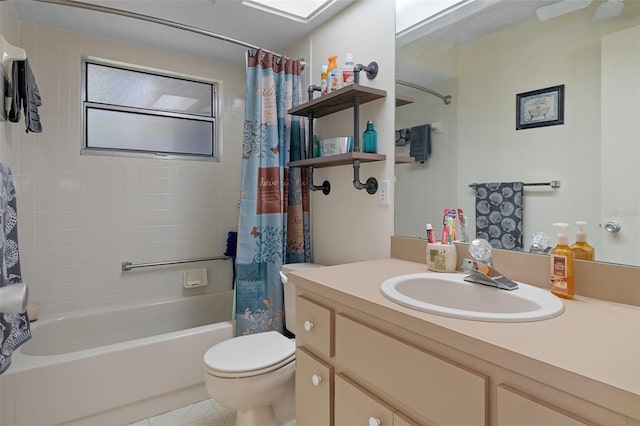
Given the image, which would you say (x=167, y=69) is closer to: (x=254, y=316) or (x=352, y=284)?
(x=254, y=316)

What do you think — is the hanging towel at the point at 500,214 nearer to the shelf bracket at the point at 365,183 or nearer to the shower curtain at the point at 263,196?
the shelf bracket at the point at 365,183

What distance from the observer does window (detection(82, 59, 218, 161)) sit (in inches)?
90.7

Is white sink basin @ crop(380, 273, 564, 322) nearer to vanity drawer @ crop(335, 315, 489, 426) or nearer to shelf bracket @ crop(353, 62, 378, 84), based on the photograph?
vanity drawer @ crop(335, 315, 489, 426)

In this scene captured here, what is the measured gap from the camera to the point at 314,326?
3.83ft

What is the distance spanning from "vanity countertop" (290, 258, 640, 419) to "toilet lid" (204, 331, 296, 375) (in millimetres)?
687

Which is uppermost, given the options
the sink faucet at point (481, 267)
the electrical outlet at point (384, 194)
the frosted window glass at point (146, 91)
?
the frosted window glass at point (146, 91)

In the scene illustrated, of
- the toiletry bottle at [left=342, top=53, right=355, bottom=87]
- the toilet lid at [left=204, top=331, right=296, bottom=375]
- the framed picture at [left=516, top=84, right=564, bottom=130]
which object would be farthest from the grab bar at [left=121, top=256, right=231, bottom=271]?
the framed picture at [left=516, top=84, right=564, bottom=130]

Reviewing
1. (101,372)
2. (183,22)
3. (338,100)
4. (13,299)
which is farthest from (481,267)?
(183,22)

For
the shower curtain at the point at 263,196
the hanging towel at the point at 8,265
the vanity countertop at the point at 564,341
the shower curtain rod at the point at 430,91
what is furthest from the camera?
the shower curtain at the point at 263,196

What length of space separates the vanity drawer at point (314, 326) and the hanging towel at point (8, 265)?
3.95 ft

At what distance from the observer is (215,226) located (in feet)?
8.86

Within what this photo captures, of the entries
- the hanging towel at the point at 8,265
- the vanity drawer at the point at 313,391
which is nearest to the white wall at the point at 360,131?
the vanity drawer at the point at 313,391

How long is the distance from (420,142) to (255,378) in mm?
1324

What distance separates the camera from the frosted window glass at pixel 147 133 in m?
2.32
